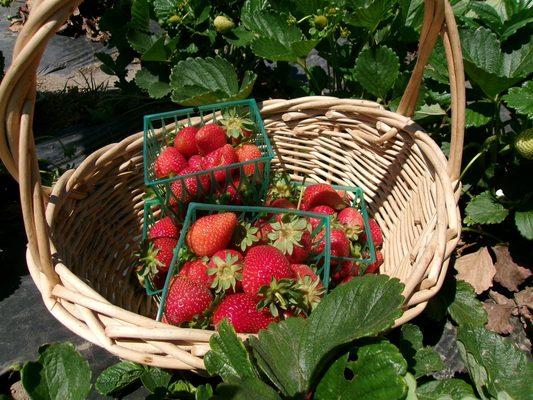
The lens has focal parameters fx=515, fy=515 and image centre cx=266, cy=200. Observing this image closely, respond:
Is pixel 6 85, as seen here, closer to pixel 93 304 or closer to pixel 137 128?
pixel 93 304

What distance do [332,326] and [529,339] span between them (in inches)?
25.4

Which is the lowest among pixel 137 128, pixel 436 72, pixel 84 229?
pixel 137 128

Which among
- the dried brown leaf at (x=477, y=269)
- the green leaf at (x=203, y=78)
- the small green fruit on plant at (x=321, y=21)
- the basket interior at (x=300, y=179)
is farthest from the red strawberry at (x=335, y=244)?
the small green fruit on plant at (x=321, y=21)

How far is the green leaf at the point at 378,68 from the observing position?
109cm

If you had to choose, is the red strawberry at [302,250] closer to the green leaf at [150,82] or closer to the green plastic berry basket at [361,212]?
the green plastic berry basket at [361,212]

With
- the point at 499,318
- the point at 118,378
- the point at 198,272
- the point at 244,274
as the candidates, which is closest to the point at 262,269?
the point at 244,274

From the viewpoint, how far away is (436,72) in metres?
1.08

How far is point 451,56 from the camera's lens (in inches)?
30.9

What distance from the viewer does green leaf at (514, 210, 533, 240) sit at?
97cm

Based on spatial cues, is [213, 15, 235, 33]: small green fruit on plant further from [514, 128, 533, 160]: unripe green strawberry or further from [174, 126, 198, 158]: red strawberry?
[514, 128, 533, 160]: unripe green strawberry

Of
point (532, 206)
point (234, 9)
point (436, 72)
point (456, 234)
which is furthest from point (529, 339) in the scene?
point (234, 9)

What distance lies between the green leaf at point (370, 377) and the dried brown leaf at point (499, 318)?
558 millimetres

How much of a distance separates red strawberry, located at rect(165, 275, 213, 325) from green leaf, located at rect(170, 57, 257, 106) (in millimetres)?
526

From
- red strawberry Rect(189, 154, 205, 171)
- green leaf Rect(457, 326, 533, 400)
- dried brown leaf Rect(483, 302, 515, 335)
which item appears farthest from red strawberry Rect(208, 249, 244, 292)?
dried brown leaf Rect(483, 302, 515, 335)
